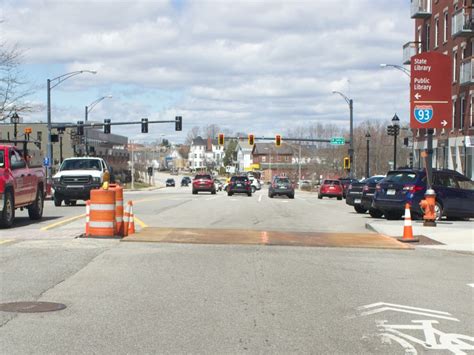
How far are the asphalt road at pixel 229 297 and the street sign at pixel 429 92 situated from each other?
660cm

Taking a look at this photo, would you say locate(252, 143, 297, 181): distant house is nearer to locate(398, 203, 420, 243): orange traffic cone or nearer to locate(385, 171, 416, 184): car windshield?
locate(385, 171, 416, 184): car windshield

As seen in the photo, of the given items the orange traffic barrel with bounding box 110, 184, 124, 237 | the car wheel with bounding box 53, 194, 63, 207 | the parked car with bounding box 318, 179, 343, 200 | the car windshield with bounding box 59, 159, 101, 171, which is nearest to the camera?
the orange traffic barrel with bounding box 110, 184, 124, 237

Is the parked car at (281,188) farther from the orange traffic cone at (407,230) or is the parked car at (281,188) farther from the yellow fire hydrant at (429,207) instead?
the orange traffic cone at (407,230)

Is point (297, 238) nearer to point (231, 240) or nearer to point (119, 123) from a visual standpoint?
point (231, 240)

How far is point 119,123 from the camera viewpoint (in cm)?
5406

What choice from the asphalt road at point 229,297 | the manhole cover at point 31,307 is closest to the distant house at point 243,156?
the asphalt road at point 229,297

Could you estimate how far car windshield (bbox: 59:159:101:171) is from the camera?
93.2 ft

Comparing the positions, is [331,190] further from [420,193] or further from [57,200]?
[420,193]

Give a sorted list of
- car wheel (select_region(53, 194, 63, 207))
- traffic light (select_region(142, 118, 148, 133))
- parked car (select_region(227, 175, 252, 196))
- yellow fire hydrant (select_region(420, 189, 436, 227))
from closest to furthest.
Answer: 1. yellow fire hydrant (select_region(420, 189, 436, 227))
2. car wheel (select_region(53, 194, 63, 207))
3. parked car (select_region(227, 175, 252, 196))
4. traffic light (select_region(142, 118, 148, 133))

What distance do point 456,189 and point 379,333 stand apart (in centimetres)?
1554

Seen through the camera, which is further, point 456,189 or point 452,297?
point 456,189

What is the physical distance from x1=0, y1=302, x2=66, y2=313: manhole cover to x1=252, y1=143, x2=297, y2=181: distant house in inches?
5581

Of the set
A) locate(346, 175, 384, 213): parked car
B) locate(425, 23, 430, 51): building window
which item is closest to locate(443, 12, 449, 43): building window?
locate(425, 23, 430, 51): building window

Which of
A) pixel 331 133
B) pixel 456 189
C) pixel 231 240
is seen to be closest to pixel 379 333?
pixel 231 240
